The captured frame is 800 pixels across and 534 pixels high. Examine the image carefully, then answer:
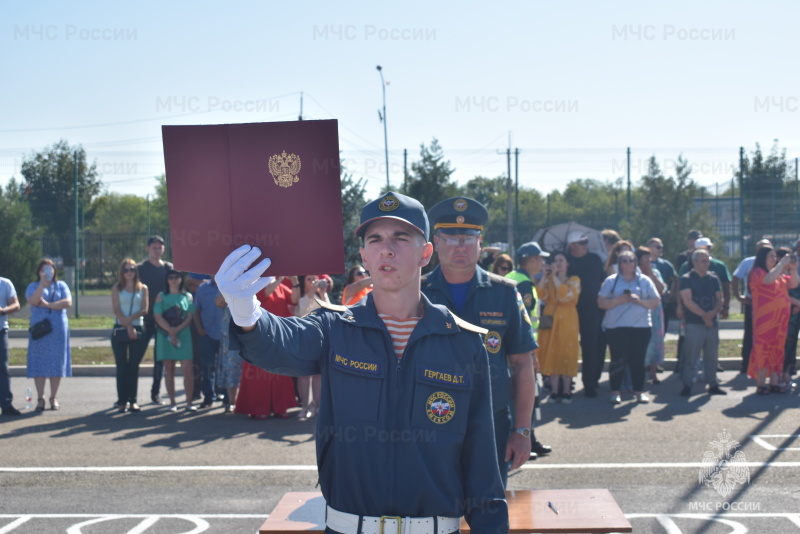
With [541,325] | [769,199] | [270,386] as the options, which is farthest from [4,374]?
[769,199]

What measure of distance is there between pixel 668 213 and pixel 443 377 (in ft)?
81.3

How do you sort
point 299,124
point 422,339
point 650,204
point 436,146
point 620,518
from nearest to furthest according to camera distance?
point 299,124 < point 422,339 < point 620,518 < point 436,146 < point 650,204

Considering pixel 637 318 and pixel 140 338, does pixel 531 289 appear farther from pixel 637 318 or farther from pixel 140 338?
pixel 140 338

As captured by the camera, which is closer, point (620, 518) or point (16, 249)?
point (620, 518)

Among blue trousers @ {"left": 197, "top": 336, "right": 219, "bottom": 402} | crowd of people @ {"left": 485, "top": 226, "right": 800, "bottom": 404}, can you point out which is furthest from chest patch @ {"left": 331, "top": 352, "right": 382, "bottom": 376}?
blue trousers @ {"left": 197, "top": 336, "right": 219, "bottom": 402}

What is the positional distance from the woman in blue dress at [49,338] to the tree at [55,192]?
42.3ft

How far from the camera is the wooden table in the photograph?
4297 millimetres

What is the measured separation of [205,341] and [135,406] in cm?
115

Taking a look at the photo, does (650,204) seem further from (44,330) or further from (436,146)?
(44,330)

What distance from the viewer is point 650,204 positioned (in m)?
27.0

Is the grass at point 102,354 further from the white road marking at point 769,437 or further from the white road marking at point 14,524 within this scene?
the white road marking at point 14,524

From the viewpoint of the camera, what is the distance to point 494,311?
16.4 feet

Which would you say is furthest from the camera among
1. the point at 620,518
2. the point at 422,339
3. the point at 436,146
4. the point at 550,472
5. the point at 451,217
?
the point at 436,146

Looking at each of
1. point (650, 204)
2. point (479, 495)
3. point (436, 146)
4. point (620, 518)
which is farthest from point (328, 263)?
point (650, 204)
